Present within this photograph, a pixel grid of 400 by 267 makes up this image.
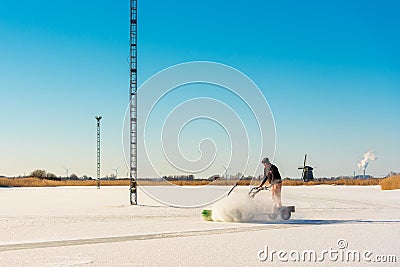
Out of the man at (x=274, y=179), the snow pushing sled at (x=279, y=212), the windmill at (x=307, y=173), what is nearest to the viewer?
the snow pushing sled at (x=279, y=212)

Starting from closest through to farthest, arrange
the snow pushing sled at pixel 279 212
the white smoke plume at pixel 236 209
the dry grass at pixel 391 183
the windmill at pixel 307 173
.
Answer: the white smoke plume at pixel 236 209
the snow pushing sled at pixel 279 212
the dry grass at pixel 391 183
the windmill at pixel 307 173

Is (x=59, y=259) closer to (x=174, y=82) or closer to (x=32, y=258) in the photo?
(x=32, y=258)

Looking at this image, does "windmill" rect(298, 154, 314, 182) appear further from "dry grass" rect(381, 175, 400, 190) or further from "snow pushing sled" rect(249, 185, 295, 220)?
"snow pushing sled" rect(249, 185, 295, 220)

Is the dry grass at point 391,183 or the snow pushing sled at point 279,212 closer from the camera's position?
the snow pushing sled at point 279,212

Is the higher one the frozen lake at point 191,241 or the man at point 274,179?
the man at point 274,179

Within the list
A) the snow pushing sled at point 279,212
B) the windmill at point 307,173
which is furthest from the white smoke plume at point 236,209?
the windmill at point 307,173

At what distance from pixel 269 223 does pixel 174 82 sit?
44.6ft

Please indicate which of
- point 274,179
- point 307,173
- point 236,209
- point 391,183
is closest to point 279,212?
point 274,179

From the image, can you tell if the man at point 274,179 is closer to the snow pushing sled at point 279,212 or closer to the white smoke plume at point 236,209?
the snow pushing sled at point 279,212

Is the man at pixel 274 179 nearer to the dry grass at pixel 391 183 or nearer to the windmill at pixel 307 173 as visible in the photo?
the dry grass at pixel 391 183

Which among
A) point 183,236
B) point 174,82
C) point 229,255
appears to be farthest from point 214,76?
point 229,255

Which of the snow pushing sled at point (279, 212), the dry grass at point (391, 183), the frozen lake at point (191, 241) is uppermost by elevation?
the dry grass at point (391, 183)

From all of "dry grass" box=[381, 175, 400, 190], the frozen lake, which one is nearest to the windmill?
"dry grass" box=[381, 175, 400, 190]

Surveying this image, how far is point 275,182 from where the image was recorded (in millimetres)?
18672
